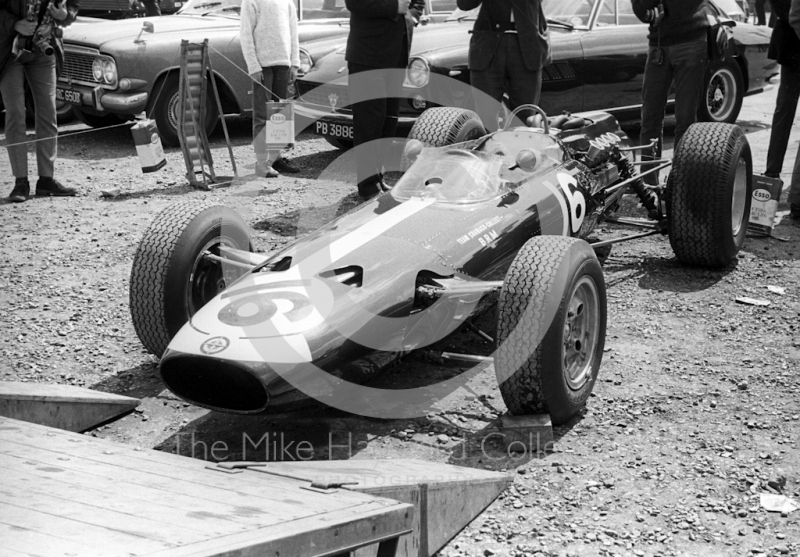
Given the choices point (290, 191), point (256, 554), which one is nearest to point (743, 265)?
point (290, 191)

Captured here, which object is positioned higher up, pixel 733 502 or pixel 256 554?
pixel 256 554

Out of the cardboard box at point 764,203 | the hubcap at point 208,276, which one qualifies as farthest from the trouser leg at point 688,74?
the hubcap at point 208,276

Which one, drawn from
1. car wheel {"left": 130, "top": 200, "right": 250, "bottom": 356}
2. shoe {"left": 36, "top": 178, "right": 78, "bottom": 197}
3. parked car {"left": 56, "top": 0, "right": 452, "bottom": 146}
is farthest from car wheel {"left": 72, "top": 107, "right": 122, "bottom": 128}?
car wheel {"left": 130, "top": 200, "right": 250, "bottom": 356}

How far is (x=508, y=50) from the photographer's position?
24.8 feet

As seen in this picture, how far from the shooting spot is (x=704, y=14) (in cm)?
765

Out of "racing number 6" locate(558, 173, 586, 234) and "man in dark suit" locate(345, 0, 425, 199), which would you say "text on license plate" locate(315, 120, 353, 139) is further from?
"racing number 6" locate(558, 173, 586, 234)

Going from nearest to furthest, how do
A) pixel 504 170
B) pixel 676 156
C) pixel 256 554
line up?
pixel 256 554, pixel 504 170, pixel 676 156

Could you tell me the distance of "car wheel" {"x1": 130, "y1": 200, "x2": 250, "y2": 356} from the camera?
445 cm

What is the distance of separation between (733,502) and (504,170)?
87.0 inches

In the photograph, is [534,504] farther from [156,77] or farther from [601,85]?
[156,77]

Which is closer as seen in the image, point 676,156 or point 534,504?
point 534,504

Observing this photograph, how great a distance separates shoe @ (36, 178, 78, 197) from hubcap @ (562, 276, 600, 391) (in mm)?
5493

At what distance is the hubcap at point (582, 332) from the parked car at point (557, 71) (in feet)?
14.7

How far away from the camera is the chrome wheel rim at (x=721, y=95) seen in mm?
10531
